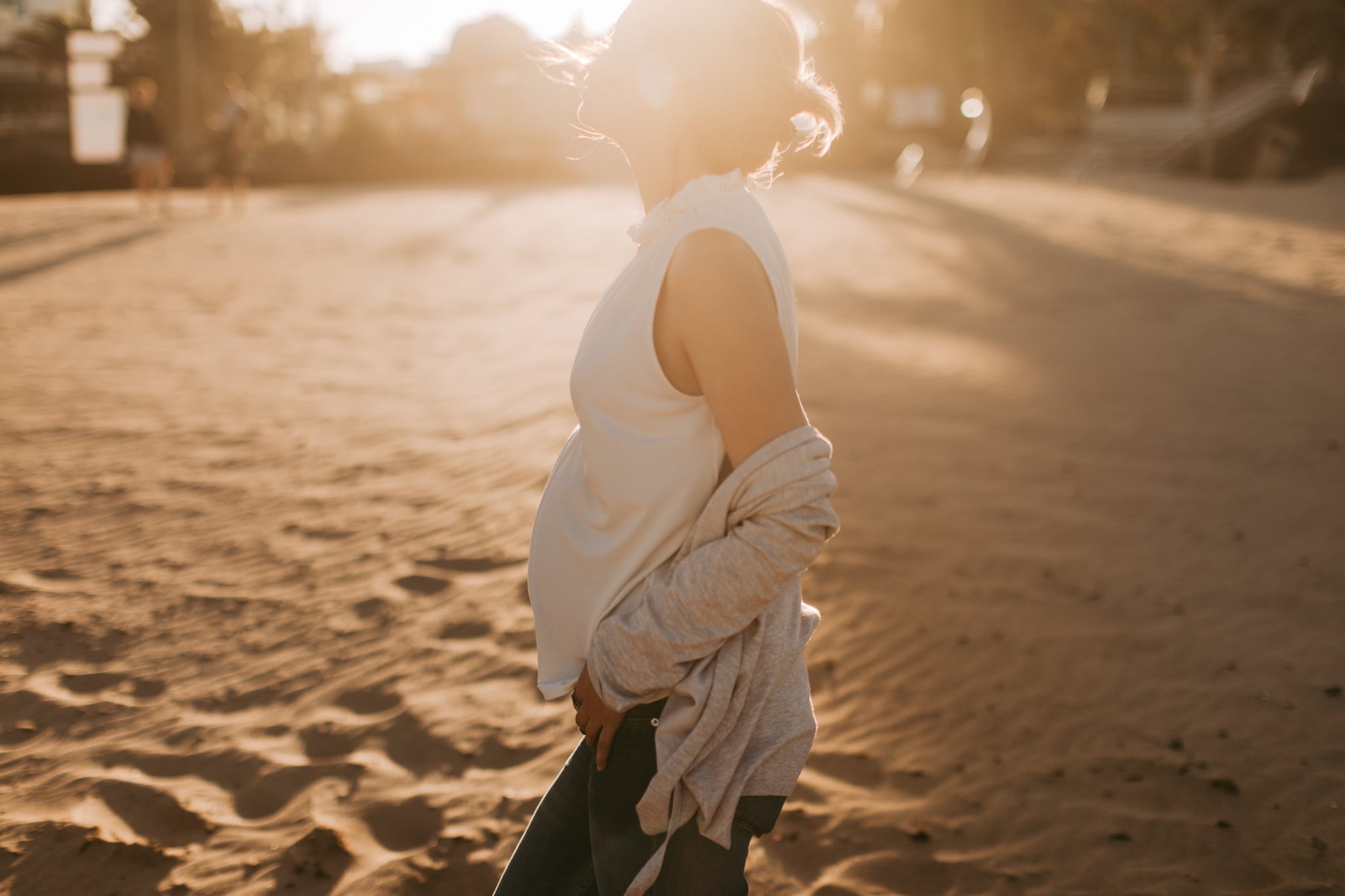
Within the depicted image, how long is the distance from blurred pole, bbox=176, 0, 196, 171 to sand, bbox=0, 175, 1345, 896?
3475cm

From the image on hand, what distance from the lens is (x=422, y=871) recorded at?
2842 mm

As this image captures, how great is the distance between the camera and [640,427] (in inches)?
57.6

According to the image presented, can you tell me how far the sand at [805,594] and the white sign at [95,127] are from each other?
69.7 feet

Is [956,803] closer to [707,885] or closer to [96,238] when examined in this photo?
[707,885]

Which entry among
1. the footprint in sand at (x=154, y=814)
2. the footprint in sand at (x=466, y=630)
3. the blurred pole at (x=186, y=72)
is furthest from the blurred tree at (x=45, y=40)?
the footprint in sand at (x=154, y=814)

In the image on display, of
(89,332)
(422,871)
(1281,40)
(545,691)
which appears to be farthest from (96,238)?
(1281,40)

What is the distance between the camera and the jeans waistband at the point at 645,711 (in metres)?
1.52

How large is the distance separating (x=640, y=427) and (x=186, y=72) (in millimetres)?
46280

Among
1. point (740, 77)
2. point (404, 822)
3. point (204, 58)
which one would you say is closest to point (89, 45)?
point (204, 58)

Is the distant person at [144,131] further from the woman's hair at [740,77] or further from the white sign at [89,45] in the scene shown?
the white sign at [89,45]

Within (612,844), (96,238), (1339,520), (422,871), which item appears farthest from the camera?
(96,238)

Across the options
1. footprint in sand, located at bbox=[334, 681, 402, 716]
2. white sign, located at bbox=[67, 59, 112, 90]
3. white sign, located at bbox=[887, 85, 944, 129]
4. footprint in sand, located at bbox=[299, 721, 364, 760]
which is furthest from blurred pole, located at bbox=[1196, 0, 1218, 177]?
white sign, located at bbox=[67, 59, 112, 90]

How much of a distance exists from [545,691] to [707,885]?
393mm

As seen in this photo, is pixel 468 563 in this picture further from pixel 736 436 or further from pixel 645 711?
pixel 736 436
